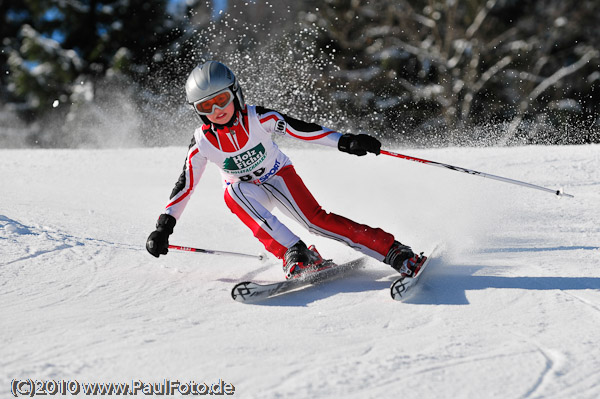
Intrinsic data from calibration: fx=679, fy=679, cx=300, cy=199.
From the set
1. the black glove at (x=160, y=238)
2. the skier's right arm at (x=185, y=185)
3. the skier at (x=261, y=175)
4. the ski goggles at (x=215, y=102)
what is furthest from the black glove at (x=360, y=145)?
the black glove at (x=160, y=238)

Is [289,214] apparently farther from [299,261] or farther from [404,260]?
[404,260]

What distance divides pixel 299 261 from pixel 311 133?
634 mm

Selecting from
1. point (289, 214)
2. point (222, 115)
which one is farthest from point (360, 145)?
point (222, 115)

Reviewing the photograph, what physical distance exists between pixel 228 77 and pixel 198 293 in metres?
1.05

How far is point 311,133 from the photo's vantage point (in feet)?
11.0

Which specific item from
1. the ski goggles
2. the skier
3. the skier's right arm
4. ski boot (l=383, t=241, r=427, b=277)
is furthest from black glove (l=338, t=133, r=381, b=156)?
the skier's right arm

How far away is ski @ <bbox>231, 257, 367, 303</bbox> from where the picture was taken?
2.89 meters

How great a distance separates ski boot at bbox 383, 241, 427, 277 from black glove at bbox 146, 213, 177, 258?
3.51 ft

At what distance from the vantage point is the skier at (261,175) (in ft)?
10.7

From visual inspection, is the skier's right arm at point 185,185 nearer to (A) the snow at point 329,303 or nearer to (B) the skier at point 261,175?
(B) the skier at point 261,175

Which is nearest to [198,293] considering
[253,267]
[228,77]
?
[253,267]

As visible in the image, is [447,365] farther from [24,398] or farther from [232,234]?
[232,234]

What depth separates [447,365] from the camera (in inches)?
84.0

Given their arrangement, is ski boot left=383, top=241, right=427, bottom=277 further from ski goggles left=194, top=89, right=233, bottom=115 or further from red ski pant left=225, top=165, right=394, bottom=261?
ski goggles left=194, top=89, right=233, bottom=115
